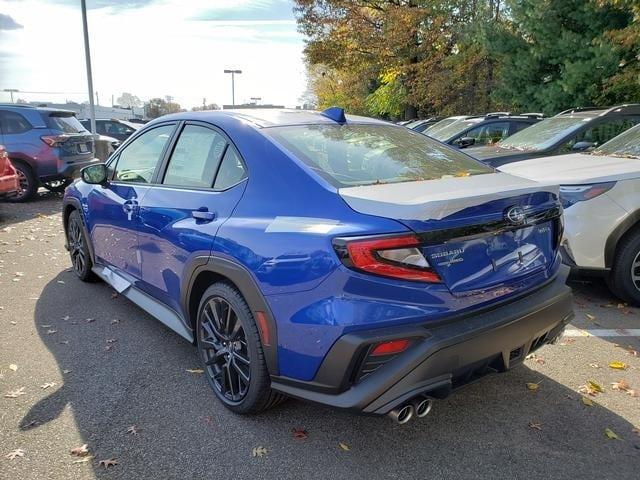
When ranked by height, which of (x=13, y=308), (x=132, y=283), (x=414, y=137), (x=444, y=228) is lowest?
(x=13, y=308)

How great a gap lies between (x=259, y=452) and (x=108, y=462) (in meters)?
0.72

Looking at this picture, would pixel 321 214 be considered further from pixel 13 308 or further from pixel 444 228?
pixel 13 308

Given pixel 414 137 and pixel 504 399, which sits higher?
pixel 414 137

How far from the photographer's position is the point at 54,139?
395 inches

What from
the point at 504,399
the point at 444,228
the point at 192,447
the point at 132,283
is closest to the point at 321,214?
the point at 444,228

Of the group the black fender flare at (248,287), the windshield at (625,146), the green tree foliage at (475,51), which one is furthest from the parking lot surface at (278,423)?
the green tree foliage at (475,51)

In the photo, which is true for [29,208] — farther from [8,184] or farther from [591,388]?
[591,388]

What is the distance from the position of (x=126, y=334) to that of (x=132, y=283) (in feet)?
1.35

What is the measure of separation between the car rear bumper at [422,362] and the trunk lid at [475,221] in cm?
17

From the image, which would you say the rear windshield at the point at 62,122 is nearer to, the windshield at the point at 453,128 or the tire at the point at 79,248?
the tire at the point at 79,248

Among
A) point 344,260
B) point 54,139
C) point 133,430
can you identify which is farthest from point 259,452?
point 54,139

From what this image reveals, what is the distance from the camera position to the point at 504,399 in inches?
120

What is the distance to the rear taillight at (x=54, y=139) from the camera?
997cm

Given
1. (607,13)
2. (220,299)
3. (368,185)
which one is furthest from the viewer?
(607,13)
